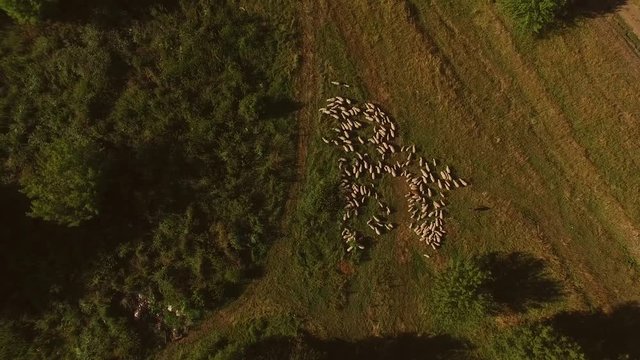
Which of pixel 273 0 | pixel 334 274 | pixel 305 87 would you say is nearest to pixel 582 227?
pixel 334 274

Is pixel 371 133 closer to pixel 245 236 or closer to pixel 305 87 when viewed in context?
pixel 305 87

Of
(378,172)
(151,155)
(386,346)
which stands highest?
(378,172)

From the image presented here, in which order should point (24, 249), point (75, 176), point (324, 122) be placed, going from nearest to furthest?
point (75, 176), point (24, 249), point (324, 122)

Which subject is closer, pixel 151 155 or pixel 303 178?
pixel 151 155

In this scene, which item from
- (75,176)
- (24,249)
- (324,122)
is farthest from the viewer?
(324,122)

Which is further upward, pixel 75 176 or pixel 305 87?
pixel 305 87

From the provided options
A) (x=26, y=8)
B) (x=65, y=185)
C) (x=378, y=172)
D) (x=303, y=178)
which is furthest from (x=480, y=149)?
(x=26, y=8)

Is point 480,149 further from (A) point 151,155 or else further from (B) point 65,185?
(B) point 65,185
